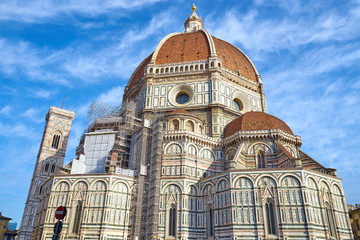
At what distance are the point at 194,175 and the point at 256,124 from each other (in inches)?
336

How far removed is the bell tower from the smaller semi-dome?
27.3 metres

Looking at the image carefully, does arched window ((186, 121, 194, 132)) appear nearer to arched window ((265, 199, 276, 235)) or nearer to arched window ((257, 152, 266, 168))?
arched window ((257, 152, 266, 168))

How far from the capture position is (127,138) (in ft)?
108

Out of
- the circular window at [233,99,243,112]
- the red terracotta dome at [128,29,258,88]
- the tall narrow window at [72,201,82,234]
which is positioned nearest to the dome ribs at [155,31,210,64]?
the red terracotta dome at [128,29,258,88]

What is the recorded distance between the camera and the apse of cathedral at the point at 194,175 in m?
24.2

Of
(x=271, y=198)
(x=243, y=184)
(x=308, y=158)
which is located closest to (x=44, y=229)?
(x=243, y=184)

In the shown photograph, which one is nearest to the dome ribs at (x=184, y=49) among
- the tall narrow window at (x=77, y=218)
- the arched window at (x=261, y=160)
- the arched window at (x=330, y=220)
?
the arched window at (x=261, y=160)

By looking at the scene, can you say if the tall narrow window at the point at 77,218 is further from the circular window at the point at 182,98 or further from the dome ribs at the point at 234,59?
the dome ribs at the point at 234,59

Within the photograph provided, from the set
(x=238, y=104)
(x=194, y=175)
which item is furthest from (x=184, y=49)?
(x=194, y=175)

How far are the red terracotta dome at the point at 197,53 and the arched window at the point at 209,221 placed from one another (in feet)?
65.7

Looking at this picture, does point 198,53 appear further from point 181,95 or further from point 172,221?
point 172,221

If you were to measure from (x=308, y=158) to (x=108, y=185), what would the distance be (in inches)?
772

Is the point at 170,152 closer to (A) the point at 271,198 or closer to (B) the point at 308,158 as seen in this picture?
(A) the point at 271,198

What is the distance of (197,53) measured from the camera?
4056 cm
